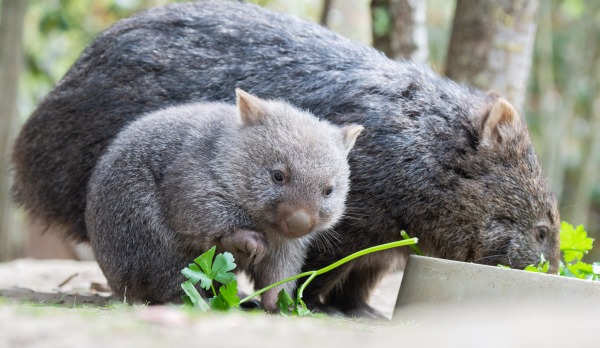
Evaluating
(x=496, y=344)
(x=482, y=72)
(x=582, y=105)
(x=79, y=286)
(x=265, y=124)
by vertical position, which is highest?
(x=582, y=105)

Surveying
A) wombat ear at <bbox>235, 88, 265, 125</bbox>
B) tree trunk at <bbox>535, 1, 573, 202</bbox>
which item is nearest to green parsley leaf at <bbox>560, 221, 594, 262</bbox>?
wombat ear at <bbox>235, 88, 265, 125</bbox>

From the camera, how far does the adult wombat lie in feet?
20.2

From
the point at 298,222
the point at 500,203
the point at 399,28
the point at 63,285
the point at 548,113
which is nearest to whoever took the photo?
the point at 298,222

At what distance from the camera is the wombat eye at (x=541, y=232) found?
620 cm

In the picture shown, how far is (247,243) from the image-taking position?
17.0ft

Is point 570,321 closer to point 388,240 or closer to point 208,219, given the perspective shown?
point 208,219

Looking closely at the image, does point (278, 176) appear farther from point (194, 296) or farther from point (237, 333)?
point (237, 333)

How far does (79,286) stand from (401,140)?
336cm

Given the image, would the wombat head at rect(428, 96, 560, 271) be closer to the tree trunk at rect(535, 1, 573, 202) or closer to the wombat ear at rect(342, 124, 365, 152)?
the wombat ear at rect(342, 124, 365, 152)

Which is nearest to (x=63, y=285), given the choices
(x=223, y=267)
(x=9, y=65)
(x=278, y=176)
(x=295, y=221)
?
(x=223, y=267)

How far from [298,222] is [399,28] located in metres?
4.60

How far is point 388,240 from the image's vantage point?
20.5 ft

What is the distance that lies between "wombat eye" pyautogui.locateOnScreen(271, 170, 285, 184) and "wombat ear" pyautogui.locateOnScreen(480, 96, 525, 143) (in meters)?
1.88

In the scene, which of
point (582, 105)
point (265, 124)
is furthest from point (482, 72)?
point (582, 105)
